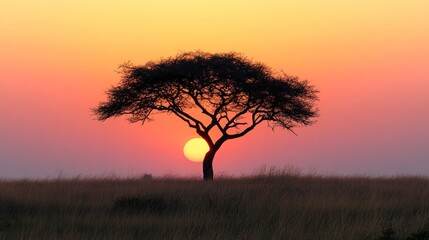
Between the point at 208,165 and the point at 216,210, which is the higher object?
the point at 208,165

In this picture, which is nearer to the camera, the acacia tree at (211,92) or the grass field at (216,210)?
the grass field at (216,210)

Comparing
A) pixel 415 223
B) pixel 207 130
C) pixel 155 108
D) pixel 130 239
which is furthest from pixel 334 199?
pixel 155 108

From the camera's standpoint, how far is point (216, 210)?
1706 centimetres

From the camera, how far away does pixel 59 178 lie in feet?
87.8

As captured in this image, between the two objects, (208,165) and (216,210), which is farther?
(208,165)

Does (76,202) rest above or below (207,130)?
below

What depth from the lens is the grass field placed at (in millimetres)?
13461

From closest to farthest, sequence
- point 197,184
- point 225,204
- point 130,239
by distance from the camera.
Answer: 1. point 130,239
2. point 225,204
3. point 197,184

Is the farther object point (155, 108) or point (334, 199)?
point (155, 108)

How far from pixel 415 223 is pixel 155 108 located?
70.4ft

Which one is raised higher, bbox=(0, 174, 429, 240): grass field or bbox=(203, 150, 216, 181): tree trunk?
bbox=(203, 150, 216, 181): tree trunk

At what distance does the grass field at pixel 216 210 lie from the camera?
1346cm

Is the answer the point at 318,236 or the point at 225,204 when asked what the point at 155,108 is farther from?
the point at 318,236

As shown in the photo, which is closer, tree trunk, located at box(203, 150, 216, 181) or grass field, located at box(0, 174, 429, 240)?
grass field, located at box(0, 174, 429, 240)
